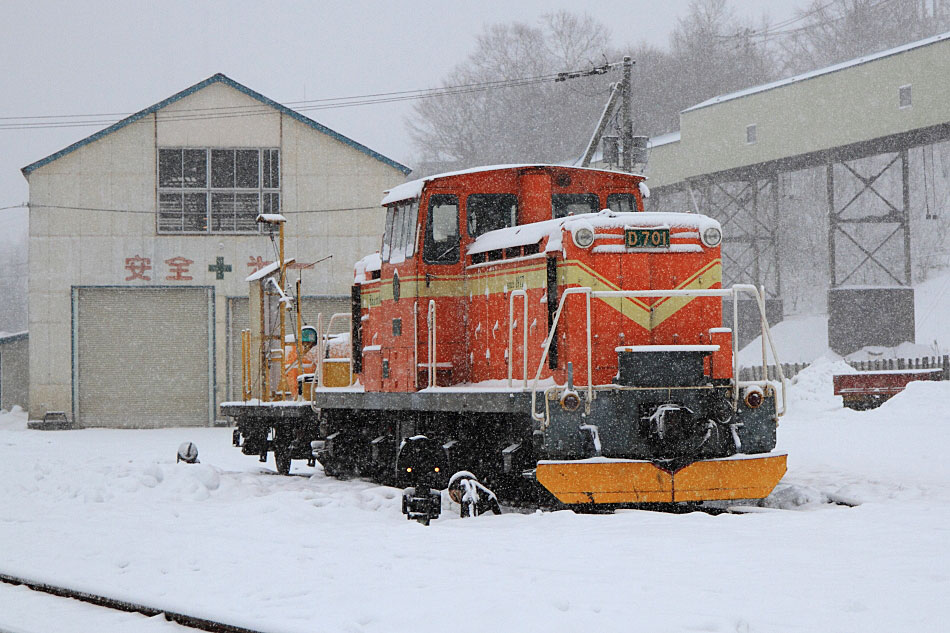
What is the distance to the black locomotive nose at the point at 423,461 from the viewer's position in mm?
10188

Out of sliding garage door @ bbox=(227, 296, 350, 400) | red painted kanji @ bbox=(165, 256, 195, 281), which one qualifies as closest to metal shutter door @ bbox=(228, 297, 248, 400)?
sliding garage door @ bbox=(227, 296, 350, 400)

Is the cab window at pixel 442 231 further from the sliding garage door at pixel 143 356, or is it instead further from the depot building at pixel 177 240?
the sliding garage door at pixel 143 356

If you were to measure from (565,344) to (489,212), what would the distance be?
79.9 inches

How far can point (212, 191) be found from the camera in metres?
27.2

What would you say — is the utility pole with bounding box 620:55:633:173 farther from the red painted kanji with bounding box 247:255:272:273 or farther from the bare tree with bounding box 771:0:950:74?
the bare tree with bounding box 771:0:950:74

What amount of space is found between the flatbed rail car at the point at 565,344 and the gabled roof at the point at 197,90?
15.9m

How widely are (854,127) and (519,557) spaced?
95.4 feet

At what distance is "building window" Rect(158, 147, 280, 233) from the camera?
27203mm

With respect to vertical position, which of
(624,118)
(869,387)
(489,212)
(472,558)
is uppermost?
(624,118)

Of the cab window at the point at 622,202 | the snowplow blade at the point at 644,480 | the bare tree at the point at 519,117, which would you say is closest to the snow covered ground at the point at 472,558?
the snowplow blade at the point at 644,480

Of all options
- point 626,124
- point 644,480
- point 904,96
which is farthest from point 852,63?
point 644,480

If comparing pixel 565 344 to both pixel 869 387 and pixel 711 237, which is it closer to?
pixel 711 237

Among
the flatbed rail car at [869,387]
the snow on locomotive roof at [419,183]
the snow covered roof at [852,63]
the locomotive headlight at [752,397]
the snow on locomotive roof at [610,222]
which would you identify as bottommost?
the flatbed rail car at [869,387]

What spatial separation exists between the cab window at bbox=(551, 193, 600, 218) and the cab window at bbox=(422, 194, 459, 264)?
39.1 inches
